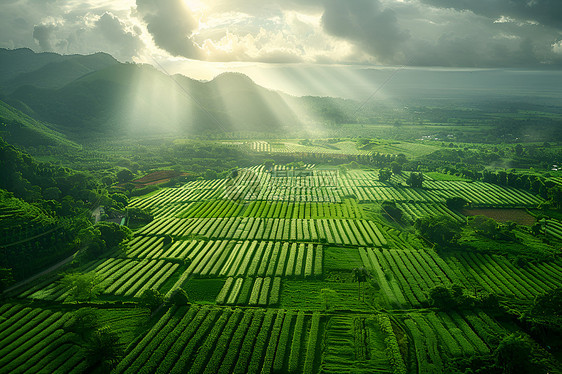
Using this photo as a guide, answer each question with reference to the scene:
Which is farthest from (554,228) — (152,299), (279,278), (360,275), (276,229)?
(152,299)

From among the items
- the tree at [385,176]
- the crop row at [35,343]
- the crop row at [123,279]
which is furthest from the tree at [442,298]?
the tree at [385,176]

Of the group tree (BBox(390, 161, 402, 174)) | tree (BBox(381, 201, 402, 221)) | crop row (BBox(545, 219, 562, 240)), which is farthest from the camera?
tree (BBox(390, 161, 402, 174))

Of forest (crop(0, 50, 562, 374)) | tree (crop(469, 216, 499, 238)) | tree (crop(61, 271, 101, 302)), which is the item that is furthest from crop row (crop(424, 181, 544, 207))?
tree (crop(61, 271, 101, 302))

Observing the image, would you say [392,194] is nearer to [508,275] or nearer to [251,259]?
[508,275]

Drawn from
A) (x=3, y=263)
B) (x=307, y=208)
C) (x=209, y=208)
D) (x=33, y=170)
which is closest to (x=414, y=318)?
(x=307, y=208)

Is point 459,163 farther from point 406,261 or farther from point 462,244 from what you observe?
point 406,261

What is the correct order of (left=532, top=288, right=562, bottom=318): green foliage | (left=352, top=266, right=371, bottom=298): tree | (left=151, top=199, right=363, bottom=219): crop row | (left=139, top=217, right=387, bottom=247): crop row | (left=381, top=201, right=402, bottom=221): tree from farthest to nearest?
(left=151, top=199, right=363, bottom=219): crop row
(left=381, top=201, right=402, bottom=221): tree
(left=139, top=217, right=387, bottom=247): crop row
(left=352, top=266, right=371, bottom=298): tree
(left=532, top=288, right=562, bottom=318): green foliage

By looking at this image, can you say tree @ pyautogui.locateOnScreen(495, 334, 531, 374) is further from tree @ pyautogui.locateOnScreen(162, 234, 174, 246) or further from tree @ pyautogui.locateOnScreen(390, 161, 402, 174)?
tree @ pyautogui.locateOnScreen(390, 161, 402, 174)
